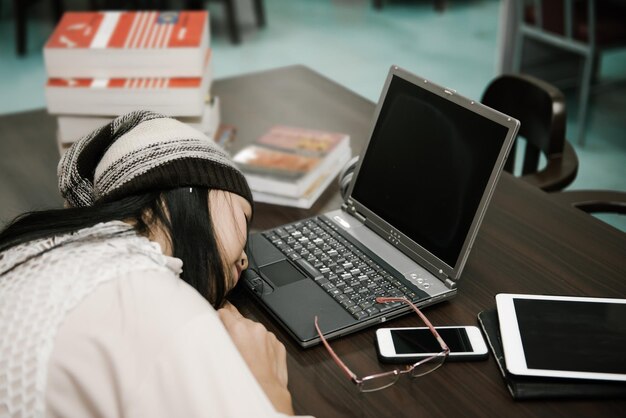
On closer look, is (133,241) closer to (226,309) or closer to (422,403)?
(226,309)

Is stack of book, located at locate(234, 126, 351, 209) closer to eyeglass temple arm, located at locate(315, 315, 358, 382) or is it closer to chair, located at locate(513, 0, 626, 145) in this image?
eyeglass temple arm, located at locate(315, 315, 358, 382)

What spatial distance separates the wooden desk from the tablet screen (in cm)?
5

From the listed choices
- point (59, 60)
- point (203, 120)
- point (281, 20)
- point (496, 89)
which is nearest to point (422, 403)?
point (203, 120)

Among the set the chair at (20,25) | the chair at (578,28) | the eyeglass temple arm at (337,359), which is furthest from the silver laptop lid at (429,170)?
the chair at (20,25)

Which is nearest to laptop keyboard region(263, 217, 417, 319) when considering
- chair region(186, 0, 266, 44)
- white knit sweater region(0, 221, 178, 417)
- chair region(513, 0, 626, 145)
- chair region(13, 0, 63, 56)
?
white knit sweater region(0, 221, 178, 417)

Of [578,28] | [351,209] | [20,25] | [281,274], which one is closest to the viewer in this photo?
[281,274]

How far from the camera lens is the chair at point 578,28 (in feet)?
10.1

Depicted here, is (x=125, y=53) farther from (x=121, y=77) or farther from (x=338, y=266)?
(x=338, y=266)

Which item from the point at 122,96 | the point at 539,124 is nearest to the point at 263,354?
the point at 122,96

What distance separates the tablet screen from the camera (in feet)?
2.83

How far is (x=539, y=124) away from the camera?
166cm

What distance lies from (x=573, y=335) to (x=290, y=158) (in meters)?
0.63

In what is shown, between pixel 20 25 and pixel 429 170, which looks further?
pixel 20 25

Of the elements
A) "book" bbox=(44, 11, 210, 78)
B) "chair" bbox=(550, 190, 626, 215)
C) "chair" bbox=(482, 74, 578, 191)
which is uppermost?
"book" bbox=(44, 11, 210, 78)
